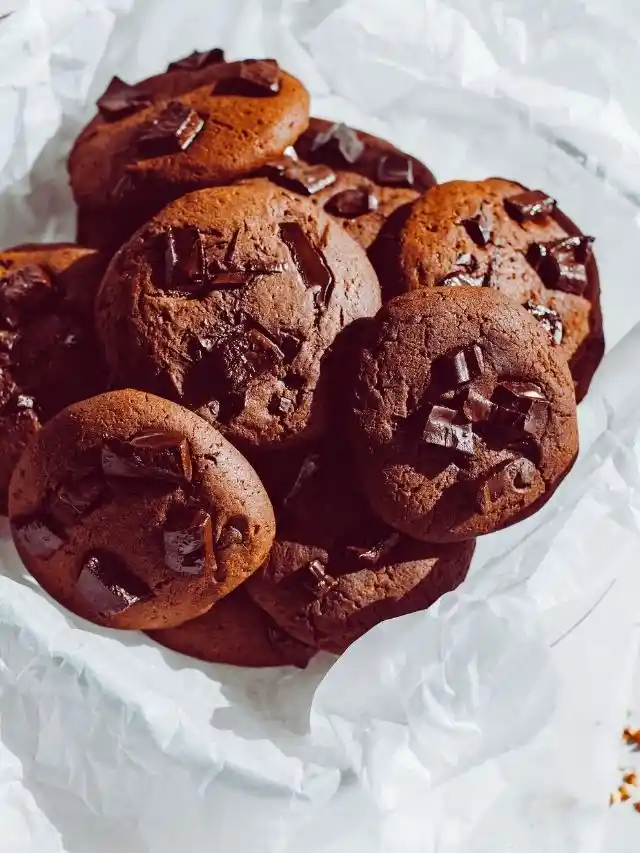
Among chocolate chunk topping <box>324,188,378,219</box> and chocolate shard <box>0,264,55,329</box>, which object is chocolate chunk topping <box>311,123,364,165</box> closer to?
chocolate chunk topping <box>324,188,378,219</box>

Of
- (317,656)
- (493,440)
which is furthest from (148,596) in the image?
(493,440)

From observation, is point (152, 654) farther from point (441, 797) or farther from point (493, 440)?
point (493, 440)

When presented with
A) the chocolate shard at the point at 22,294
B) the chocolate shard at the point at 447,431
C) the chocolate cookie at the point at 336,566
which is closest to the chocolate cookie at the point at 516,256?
the chocolate shard at the point at 447,431

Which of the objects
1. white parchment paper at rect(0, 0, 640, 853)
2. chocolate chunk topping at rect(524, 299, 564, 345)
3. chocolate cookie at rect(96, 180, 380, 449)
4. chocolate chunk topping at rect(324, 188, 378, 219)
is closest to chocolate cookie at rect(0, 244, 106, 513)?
chocolate cookie at rect(96, 180, 380, 449)

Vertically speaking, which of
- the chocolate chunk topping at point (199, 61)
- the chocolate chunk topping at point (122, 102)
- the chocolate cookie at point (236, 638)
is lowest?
the chocolate cookie at point (236, 638)

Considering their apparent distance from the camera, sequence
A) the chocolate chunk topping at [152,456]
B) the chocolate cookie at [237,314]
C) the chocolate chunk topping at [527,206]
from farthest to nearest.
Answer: the chocolate chunk topping at [527,206], the chocolate cookie at [237,314], the chocolate chunk topping at [152,456]

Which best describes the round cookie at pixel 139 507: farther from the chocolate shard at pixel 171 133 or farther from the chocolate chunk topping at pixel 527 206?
the chocolate chunk topping at pixel 527 206

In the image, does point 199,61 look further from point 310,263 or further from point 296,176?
point 310,263

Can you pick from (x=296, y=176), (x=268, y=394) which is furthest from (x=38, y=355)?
(x=296, y=176)

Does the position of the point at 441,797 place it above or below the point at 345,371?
below
